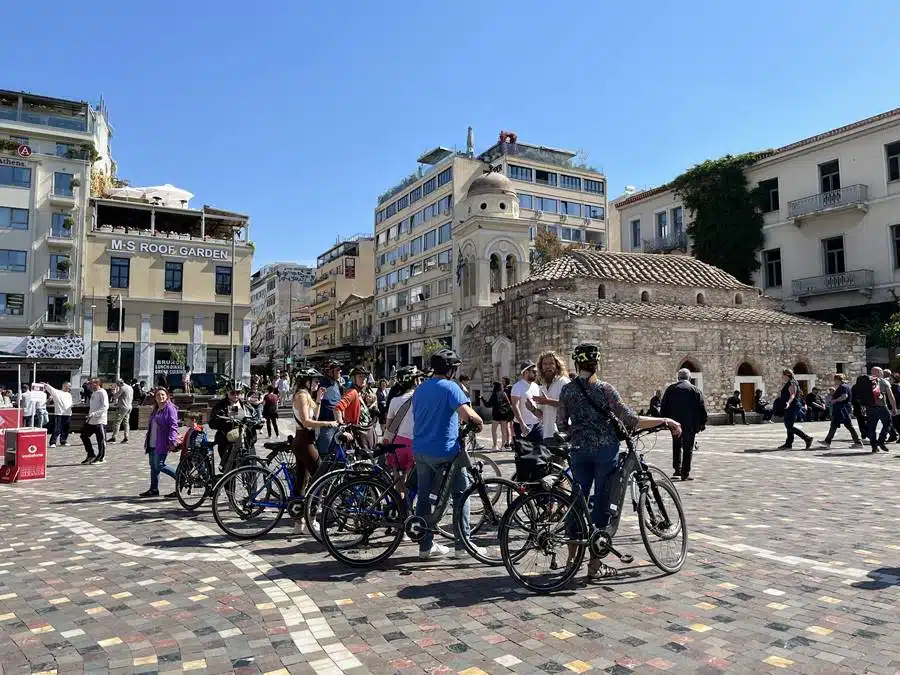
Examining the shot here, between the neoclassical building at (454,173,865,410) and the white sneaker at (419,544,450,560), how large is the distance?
17.4 meters

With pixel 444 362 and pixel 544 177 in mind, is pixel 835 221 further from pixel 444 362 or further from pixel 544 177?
pixel 444 362

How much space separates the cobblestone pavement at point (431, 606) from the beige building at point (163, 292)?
3892cm

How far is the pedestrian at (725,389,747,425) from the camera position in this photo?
24562 mm

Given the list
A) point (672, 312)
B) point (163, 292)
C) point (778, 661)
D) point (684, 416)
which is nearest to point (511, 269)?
point (672, 312)

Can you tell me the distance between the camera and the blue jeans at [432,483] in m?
5.73

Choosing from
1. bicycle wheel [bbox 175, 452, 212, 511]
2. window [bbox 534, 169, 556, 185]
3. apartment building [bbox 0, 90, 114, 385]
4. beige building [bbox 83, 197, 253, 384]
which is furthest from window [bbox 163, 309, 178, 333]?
bicycle wheel [bbox 175, 452, 212, 511]

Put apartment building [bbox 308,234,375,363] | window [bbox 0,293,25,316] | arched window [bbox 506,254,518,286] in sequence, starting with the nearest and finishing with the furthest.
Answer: arched window [bbox 506,254,518,286], window [bbox 0,293,25,316], apartment building [bbox 308,234,375,363]

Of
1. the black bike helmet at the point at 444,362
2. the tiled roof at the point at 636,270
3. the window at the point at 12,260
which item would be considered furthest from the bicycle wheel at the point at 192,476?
the window at the point at 12,260

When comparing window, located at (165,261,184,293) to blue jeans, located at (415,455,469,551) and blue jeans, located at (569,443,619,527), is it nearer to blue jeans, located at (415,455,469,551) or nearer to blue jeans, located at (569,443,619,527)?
blue jeans, located at (415,455,469,551)

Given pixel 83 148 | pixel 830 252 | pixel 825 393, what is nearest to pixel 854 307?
pixel 830 252

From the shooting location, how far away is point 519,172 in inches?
2037

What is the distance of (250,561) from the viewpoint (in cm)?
592

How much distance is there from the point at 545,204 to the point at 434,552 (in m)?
49.2

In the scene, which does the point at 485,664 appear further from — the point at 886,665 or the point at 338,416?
the point at 338,416
